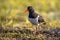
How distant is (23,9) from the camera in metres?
15.1

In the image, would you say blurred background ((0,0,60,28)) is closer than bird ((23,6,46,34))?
No

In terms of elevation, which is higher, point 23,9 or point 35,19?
point 35,19

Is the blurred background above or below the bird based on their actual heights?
below

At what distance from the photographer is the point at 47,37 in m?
10.4

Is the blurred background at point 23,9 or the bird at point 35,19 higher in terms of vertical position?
the bird at point 35,19

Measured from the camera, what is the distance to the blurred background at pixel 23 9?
11.9 meters

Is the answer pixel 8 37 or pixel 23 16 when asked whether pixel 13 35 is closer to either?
pixel 8 37

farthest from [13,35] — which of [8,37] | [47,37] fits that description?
[47,37]

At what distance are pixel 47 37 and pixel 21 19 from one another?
2871mm

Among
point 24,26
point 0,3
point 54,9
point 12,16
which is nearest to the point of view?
point 24,26

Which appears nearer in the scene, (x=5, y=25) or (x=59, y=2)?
(x=5, y=25)

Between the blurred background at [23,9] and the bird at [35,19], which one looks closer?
the bird at [35,19]

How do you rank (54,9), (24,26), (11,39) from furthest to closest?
(54,9) → (24,26) → (11,39)

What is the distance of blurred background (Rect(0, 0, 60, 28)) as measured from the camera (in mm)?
11906
